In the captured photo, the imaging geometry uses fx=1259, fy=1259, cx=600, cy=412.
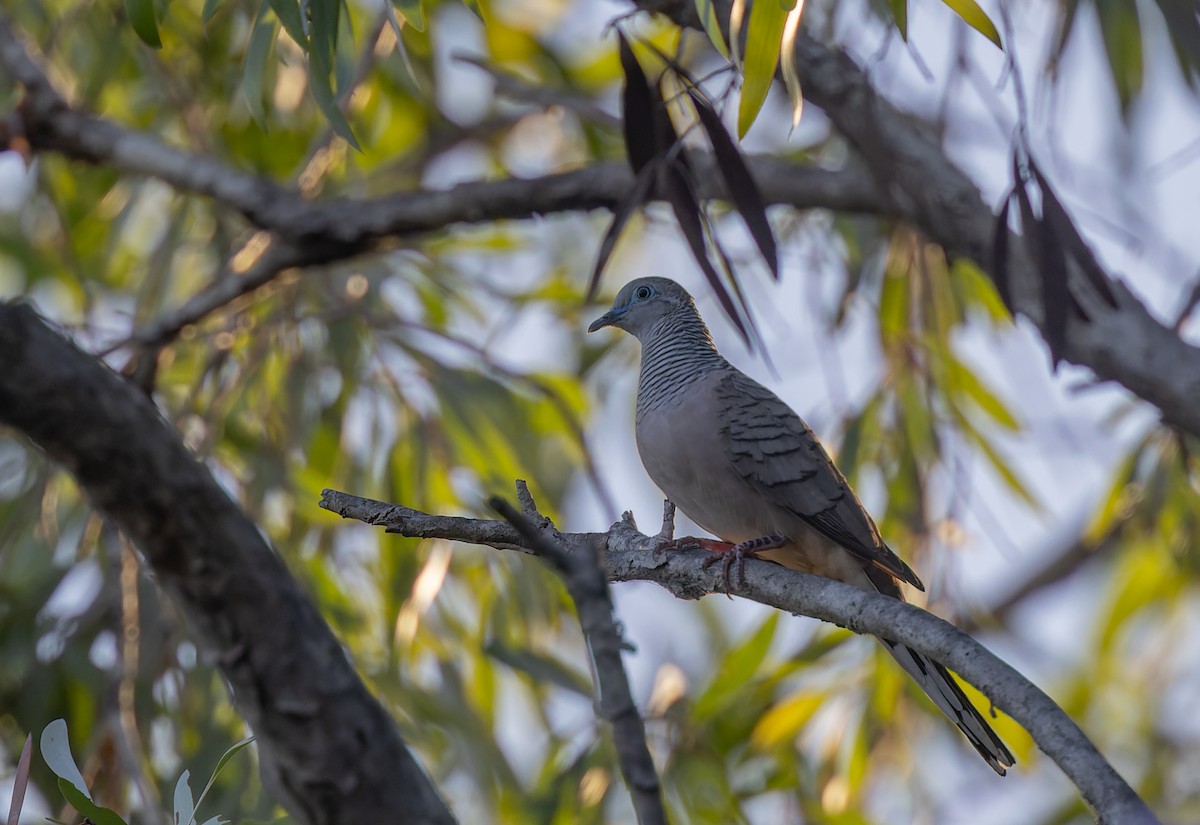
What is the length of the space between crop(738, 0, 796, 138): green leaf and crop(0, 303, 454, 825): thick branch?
126cm

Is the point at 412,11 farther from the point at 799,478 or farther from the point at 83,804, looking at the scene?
the point at 83,804

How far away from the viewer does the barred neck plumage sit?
10.9ft

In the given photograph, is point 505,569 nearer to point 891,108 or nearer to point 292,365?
point 292,365

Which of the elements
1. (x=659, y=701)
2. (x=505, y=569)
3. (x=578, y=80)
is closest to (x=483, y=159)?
(x=578, y=80)

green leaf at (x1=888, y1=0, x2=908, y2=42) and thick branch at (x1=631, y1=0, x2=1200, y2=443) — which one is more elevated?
thick branch at (x1=631, y1=0, x2=1200, y2=443)

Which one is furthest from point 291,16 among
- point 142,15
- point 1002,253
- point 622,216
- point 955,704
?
point 955,704

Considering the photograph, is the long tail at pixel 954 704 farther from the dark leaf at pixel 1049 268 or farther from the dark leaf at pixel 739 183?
the dark leaf at pixel 739 183

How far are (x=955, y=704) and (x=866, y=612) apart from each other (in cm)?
97

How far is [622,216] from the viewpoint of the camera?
2652 mm

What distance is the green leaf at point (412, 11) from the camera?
7.98ft

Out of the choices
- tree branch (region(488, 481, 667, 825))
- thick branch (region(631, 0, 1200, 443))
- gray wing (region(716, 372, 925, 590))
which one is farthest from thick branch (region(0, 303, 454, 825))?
thick branch (region(631, 0, 1200, 443))

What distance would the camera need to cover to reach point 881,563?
9.82 feet

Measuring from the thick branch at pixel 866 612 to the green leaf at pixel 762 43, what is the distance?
2.97 feet

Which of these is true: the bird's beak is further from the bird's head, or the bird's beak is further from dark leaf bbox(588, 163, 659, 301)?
dark leaf bbox(588, 163, 659, 301)
